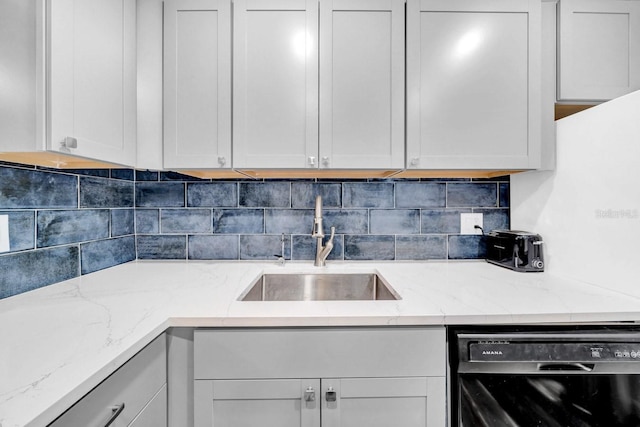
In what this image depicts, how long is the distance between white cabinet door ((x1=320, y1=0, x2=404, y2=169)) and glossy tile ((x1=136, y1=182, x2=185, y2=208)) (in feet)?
2.90

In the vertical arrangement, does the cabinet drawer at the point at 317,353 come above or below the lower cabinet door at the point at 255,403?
above

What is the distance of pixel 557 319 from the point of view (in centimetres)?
94

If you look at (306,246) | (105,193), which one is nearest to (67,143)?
(105,193)

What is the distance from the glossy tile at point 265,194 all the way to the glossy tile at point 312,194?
0.13ft

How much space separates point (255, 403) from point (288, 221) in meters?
0.92

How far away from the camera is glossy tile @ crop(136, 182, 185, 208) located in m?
1.68

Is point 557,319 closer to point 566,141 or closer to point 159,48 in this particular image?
point 566,141

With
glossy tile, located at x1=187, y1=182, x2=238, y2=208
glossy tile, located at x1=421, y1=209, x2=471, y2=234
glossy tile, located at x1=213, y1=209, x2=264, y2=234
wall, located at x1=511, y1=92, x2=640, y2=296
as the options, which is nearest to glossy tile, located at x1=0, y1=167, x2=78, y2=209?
glossy tile, located at x1=187, y1=182, x2=238, y2=208

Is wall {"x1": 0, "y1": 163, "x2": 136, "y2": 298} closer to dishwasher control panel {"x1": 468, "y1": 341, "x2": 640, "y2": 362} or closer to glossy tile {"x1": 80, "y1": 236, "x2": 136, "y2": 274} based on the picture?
glossy tile {"x1": 80, "y1": 236, "x2": 136, "y2": 274}

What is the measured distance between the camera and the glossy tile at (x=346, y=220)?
5.53 ft

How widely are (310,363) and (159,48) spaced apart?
4.63ft

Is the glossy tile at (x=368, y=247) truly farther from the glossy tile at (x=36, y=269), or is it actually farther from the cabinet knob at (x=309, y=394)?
the glossy tile at (x=36, y=269)

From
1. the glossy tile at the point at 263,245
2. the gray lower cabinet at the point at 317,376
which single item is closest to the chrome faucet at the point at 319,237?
the glossy tile at the point at 263,245

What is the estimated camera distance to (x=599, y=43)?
1339mm
